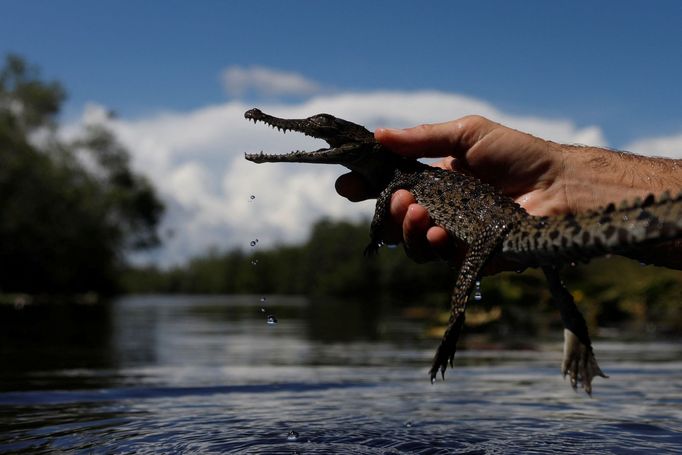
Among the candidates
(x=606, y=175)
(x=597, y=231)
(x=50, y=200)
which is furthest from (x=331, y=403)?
(x=50, y=200)

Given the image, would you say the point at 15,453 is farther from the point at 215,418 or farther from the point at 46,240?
the point at 46,240

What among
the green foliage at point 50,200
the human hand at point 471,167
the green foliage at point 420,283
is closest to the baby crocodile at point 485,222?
the human hand at point 471,167

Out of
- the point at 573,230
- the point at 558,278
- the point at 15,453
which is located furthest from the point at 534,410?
the point at 15,453

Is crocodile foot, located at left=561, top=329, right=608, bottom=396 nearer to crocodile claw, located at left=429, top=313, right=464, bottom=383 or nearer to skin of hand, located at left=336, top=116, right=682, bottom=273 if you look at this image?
skin of hand, located at left=336, top=116, right=682, bottom=273

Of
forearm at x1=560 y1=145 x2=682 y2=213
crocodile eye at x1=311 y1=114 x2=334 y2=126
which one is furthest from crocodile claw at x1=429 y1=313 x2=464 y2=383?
crocodile eye at x1=311 y1=114 x2=334 y2=126

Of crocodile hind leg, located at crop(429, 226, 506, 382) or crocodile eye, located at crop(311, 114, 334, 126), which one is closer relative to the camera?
crocodile hind leg, located at crop(429, 226, 506, 382)

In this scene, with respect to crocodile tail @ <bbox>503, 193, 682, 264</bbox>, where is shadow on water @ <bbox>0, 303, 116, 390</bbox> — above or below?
below

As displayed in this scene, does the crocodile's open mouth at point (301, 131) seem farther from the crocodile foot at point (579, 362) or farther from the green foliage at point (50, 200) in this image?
the green foliage at point (50, 200)
